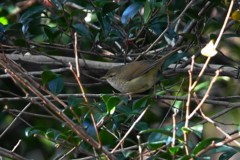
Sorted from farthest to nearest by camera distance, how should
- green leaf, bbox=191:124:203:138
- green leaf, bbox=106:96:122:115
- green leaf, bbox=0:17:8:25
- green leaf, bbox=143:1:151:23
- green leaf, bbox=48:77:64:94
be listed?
green leaf, bbox=0:17:8:25 → green leaf, bbox=143:1:151:23 → green leaf, bbox=48:77:64:94 → green leaf, bbox=106:96:122:115 → green leaf, bbox=191:124:203:138

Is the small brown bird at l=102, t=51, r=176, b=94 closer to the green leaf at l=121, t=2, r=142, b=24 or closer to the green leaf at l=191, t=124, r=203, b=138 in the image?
the green leaf at l=121, t=2, r=142, b=24

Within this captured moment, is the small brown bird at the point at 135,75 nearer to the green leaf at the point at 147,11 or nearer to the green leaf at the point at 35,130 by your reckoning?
the green leaf at the point at 147,11

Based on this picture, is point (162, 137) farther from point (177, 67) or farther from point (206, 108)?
Result: point (206, 108)

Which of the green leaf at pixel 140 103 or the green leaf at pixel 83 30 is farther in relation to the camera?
the green leaf at pixel 83 30

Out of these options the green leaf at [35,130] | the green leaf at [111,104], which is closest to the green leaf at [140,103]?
the green leaf at [111,104]

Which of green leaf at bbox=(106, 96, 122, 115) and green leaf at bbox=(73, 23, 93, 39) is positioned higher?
green leaf at bbox=(106, 96, 122, 115)

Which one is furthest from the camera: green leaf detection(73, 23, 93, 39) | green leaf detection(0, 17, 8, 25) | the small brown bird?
green leaf detection(0, 17, 8, 25)

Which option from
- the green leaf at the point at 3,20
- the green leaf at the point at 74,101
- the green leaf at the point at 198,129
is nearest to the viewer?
the green leaf at the point at 198,129

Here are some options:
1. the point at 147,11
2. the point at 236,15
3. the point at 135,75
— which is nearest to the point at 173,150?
the point at 236,15

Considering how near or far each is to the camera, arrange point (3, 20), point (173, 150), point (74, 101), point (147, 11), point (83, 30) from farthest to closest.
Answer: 1. point (3, 20)
2. point (83, 30)
3. point (147, 11)
4. point (74, 101)
5. point (173, 150)

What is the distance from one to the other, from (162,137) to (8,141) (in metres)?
2.57

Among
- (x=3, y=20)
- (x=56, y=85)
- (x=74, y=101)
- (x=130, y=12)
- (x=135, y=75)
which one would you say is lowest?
(x=135, y=75)

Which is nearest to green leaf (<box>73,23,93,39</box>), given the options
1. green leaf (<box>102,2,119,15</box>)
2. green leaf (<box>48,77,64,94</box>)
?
green leaf (<box>102,2,119,15</box>)

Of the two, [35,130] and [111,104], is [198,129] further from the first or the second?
[35,130]
